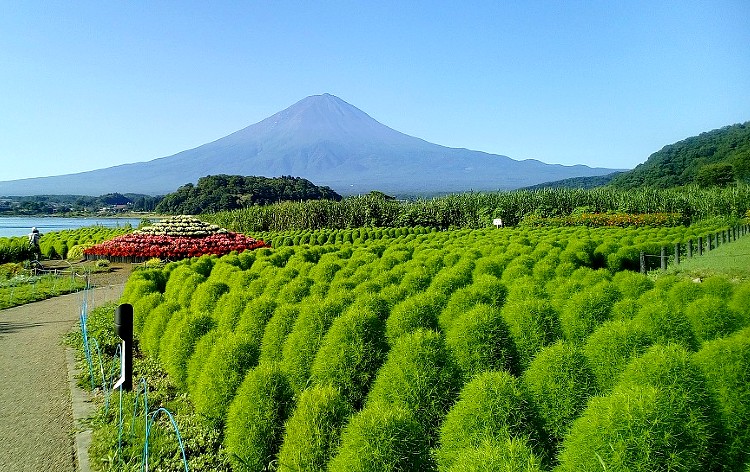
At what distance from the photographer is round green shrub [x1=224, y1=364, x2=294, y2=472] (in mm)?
5547

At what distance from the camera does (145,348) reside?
1005 cm

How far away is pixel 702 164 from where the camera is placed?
10238 centimetres

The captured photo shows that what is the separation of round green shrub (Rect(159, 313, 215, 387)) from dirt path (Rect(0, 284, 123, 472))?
4.65ft

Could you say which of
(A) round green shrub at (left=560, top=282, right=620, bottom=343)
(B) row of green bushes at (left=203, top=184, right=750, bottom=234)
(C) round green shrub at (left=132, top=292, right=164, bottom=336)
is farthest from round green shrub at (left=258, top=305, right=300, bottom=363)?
(B) row of green bushes at (left=203, top=184, right=750, bottom=234)

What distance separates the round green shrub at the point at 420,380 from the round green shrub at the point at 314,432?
484mm

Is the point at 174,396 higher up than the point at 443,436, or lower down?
lower down

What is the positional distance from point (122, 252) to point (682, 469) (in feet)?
90.4

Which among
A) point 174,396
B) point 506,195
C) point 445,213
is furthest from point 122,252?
point 506,195

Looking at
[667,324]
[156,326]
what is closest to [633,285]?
[667,324]

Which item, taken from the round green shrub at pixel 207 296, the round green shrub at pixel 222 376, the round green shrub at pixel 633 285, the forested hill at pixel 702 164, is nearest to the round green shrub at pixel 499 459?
the round green shrub at pixel 222 376

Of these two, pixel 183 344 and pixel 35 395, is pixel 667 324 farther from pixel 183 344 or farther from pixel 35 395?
pixel 35 395

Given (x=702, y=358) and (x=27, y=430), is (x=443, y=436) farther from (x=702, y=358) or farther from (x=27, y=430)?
(x=27, y=430)

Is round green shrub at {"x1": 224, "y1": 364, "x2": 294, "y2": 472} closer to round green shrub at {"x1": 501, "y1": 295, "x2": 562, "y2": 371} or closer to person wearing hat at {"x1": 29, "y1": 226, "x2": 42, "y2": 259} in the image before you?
round green shrub at {"x1": 501, "y1": 295, "x2": 562, "y2": 371}

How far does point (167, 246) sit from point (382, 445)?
25.5 metres
